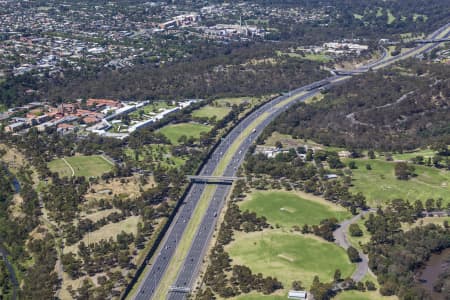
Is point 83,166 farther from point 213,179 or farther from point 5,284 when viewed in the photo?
point 5,284

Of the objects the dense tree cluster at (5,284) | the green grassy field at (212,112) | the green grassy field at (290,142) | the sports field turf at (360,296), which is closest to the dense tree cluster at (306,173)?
the green grassy field at (290,142)

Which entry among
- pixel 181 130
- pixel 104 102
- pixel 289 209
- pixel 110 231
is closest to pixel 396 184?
pixel 289 209

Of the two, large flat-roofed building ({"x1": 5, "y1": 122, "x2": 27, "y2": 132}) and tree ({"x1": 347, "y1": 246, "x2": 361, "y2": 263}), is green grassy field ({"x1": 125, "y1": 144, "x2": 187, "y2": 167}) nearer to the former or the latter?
large flat-roofed building ({"x1": 5, "y1": 122, "x2": 27, "y2": 132})

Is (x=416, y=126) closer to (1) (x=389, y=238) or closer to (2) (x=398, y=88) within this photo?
(2) (x=398, y=88)

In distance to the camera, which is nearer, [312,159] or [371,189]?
[371,189]

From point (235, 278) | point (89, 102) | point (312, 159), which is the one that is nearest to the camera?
point (235, 278)

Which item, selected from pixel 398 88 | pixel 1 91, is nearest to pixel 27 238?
pixel 1 91

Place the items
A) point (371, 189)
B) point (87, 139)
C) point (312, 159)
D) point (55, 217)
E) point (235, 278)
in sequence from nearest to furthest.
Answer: point (235, 278)
point (55, 217)
point (371, 189)
point (312, 159)
point (87, 139)
